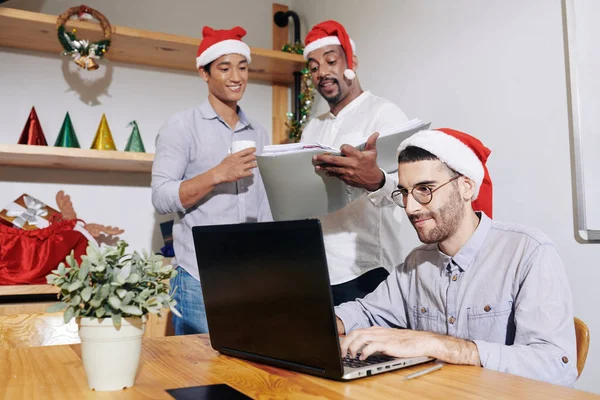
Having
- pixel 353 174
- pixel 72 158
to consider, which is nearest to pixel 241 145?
pixel 353 174

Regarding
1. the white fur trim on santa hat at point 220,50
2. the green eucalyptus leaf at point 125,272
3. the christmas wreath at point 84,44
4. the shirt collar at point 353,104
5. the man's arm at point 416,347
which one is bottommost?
the man's arm at point 416,347

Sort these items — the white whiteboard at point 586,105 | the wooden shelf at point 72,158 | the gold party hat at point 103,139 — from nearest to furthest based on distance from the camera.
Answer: the white whiteboard at point 586,105
the wooden shelf at point 72,158
the gold party hat at point 103,139

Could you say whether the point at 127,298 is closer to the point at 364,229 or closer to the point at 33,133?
the point at 364,229

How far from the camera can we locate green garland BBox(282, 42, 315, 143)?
124 inches

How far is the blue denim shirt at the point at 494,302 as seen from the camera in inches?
41.9

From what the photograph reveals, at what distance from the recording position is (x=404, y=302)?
4.64 feet

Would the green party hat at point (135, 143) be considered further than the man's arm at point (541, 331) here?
Yes

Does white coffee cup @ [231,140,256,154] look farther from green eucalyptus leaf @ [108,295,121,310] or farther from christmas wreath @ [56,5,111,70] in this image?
christmas wreath @ [56,5,111,70]

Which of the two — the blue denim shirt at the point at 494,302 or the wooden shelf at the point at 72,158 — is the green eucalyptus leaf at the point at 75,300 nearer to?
the blue denim shirt at the point at 494,302

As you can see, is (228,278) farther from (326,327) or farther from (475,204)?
(475,204)

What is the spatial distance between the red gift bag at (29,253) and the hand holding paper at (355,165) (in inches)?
56.4

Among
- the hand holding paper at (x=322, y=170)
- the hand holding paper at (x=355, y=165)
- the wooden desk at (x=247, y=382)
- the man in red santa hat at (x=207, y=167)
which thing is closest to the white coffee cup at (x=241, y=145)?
the man in red santa hat at (x=207, y=167)

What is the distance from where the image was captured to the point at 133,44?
9.43 ft

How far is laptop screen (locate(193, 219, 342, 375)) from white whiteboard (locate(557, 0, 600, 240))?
3.86 feet
